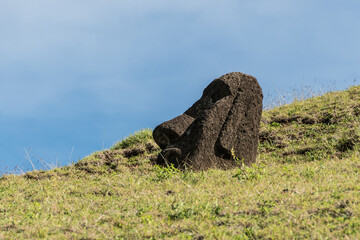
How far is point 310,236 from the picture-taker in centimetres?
469

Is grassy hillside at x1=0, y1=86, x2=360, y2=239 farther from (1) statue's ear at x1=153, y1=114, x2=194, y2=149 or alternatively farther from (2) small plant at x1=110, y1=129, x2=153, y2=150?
(2) small plant at x1=110, y1=129, x2=153, y2=150

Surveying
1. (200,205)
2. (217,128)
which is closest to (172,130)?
(217,128)

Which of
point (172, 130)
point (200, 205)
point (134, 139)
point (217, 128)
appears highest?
point (134, 139)

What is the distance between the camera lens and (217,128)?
32.2 ft

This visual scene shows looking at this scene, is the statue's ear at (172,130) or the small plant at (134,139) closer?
the statue's ear at (172,130)

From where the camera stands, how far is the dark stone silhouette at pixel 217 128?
31.4 ft

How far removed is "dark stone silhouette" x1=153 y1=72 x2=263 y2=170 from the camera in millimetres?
9578

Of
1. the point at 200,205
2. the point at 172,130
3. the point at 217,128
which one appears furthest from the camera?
the point at 172,130

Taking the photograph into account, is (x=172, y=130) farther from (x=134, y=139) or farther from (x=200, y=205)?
(x=134, y=139)

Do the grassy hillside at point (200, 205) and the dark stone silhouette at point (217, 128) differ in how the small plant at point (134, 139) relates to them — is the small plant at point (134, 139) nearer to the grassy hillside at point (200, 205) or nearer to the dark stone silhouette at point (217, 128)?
the grassy hillside at point (200, 205)

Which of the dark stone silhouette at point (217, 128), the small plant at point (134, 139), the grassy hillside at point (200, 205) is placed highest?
the small plant at point (134, 139)

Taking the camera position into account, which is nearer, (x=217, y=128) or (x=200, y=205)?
(x=200, y=205)

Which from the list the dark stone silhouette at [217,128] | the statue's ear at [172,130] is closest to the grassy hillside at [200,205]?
the dark stone silhouette at [217,128]

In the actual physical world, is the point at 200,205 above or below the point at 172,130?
below
